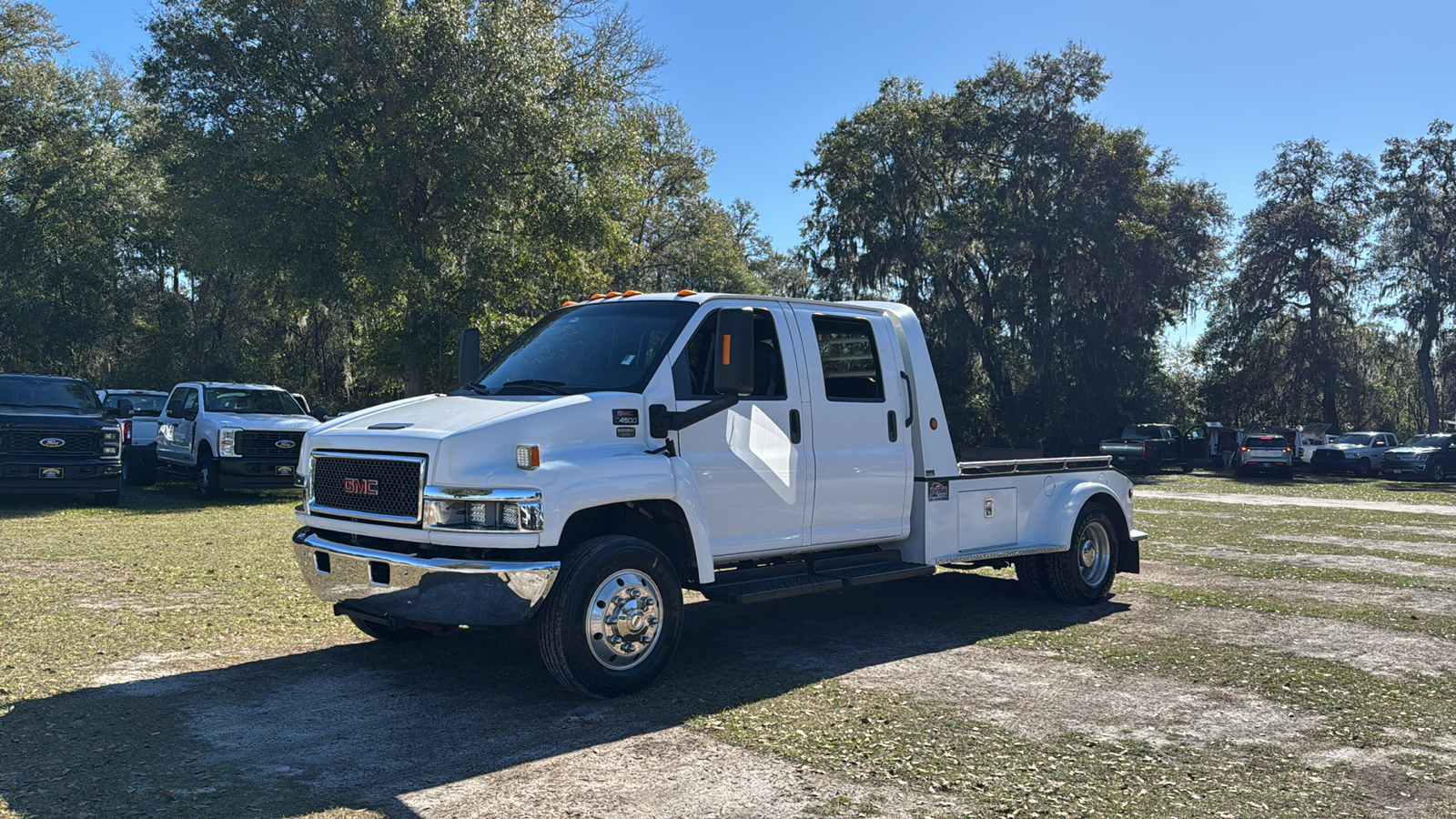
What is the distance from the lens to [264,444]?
60.6 ft

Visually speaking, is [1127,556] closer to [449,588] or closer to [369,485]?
[449,588]

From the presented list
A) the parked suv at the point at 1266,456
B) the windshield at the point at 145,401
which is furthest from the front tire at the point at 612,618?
the parked suv at the point at 1266,456

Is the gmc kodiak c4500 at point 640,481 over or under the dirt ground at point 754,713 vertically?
over

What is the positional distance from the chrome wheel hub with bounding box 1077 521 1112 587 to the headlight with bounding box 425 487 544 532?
545cm

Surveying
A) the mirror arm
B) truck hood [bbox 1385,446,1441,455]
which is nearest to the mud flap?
the mirror arm

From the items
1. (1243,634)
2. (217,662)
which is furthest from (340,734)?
(1243,634)

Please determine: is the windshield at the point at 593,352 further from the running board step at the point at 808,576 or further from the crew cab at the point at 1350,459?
the crew cab at the point at 1350,459

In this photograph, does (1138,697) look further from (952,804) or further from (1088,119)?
(1088,119)

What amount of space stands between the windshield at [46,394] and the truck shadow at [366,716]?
12.3 meters

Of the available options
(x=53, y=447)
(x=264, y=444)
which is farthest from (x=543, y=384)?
(x=264, y=444)

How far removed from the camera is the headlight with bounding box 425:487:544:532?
5.62 m

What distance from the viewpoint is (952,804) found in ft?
15.0

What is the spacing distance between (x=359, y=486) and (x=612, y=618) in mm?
1617

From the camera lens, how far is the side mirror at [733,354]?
613cm
